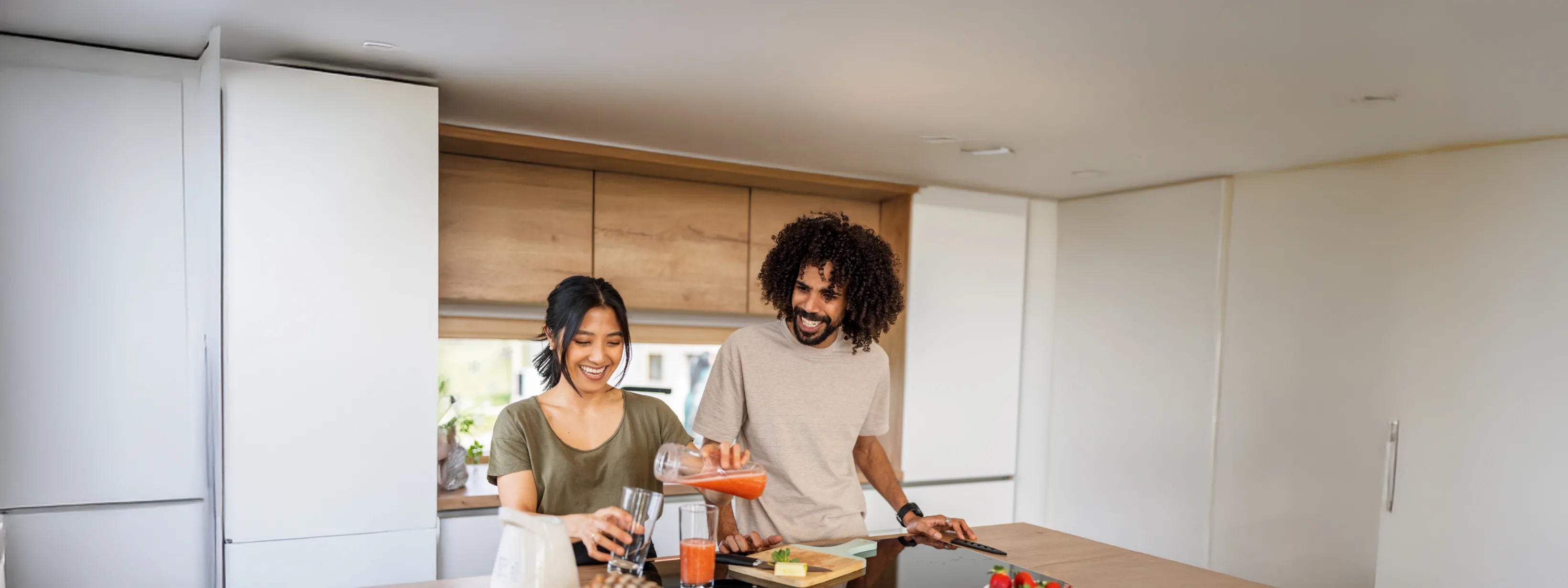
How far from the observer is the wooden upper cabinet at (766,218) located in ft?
14.0

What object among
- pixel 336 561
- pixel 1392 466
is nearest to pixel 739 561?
pixel 336 561

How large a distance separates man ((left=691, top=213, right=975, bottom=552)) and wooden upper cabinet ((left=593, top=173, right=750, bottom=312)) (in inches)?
66.9

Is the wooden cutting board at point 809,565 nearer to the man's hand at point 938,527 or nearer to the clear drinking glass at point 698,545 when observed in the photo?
the clear drinking glass at point 698,545

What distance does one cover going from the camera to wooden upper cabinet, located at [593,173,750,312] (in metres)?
3.92

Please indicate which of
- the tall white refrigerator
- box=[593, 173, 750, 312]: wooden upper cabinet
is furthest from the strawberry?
box=[593, 173, 750, 312]: wooden upper cabinet

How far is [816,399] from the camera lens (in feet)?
7.35

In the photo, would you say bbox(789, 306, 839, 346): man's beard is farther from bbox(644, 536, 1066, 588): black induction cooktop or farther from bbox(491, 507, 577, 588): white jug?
bbox(491, 507, 577, 588): white jug

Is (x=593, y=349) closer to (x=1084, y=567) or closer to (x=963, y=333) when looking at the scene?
(x=1084, y=567)

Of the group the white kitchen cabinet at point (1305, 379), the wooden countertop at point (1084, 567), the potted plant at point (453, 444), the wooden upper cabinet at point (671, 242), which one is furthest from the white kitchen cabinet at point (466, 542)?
the white kitchen cabinet at point (1305, 379)

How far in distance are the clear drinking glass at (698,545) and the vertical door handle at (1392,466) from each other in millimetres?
3042

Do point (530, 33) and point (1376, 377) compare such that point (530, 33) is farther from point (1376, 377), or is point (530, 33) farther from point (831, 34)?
point (1376, 377)

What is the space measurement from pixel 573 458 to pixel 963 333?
3.06 m

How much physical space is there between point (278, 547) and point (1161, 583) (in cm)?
238

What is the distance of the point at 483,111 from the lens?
3219mm
